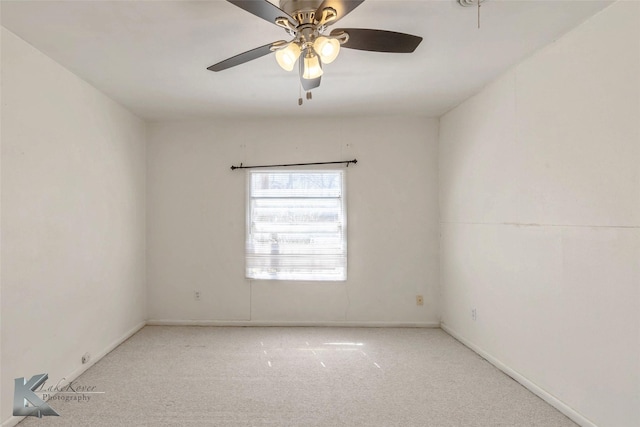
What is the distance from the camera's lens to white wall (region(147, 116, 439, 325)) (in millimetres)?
3867

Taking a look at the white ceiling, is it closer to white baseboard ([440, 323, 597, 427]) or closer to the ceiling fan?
the ceiling fan

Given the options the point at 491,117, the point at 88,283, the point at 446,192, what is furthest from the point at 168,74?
the point at 446,192

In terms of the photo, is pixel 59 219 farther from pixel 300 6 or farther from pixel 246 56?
pixel 300 6

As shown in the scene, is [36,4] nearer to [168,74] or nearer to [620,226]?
[168,74]

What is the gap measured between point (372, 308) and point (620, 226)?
256 centimetres

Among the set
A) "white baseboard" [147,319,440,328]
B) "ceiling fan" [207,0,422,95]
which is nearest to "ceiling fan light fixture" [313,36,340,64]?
"ceiling fan" [207,0,422,95]

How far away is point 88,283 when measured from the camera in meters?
2.83

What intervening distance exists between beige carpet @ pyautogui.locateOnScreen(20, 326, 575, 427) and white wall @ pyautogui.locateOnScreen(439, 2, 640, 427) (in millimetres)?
384

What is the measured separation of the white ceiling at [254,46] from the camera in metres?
1.83

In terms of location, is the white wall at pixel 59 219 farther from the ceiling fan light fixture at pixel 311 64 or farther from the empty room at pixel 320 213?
the ceiling fan light fixture at pixel 311 64

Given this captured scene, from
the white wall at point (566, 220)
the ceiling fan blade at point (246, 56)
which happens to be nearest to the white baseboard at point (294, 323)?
A: the white wall at point (566, 220)

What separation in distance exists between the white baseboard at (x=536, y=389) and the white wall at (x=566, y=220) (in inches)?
0.7

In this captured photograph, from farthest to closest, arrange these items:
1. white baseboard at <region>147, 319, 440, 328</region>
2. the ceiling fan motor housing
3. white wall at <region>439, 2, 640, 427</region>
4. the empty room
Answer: white baseboard at <region>147, 319, 440, 328</region>
the empty room
white wall at <region>439, 2, 640, 427</region>
the ceiling fan motor housing

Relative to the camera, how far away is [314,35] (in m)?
1.59
